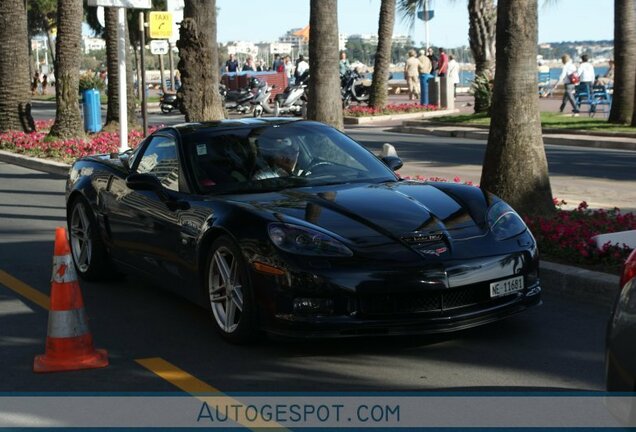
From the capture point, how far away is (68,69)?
2333 cm

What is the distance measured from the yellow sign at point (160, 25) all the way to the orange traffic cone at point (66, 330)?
567 inches

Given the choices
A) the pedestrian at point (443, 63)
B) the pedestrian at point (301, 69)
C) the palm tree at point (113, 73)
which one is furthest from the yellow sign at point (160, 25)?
the pedestrian at point (443, 63)

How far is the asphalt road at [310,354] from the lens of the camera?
595 centimetres

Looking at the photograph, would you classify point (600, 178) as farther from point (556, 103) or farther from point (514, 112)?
point (556, 103)

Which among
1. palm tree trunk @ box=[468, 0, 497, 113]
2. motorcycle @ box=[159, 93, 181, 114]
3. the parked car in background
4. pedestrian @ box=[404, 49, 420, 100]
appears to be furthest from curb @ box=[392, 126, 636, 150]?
the parked car in background

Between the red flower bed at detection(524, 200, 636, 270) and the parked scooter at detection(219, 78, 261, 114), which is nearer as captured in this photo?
the red flower bed at detection(524, 200, 636, 270)

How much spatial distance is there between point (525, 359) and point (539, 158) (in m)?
4.37

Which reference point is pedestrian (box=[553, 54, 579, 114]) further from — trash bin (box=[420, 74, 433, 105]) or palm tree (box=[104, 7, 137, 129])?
palm tree (box=[104, 7, 137, 129])

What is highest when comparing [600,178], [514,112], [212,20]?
[212,20]

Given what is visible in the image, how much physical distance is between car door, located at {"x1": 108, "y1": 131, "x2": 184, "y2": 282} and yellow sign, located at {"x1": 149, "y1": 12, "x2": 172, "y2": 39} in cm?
1222

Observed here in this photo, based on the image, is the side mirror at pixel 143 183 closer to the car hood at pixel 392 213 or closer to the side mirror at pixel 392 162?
the car hood at pixel 392 213

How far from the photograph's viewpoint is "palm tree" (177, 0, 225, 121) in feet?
58.6

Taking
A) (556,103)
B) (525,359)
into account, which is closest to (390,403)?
(525,359)

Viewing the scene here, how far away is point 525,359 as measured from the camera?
6332mm
